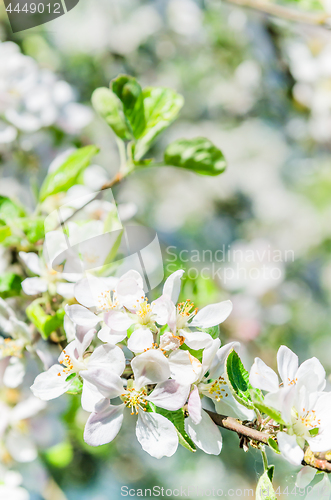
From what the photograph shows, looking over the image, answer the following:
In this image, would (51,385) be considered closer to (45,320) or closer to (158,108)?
(45,320)

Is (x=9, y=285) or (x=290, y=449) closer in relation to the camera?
(x=290, y=449)

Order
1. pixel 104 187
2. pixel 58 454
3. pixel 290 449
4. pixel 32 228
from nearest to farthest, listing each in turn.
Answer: pixel 290 449 < pixel 32 228 < pixel 104 187 < pixel 58 454

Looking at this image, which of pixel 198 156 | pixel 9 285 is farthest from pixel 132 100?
pixel 9 285

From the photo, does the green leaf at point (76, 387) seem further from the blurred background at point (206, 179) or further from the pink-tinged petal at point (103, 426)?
the blurred background at point (206, 179)

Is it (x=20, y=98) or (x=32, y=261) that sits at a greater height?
(x=20, y=98)

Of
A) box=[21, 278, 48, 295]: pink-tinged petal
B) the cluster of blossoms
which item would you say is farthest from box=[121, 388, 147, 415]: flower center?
the cluster of blossoms
